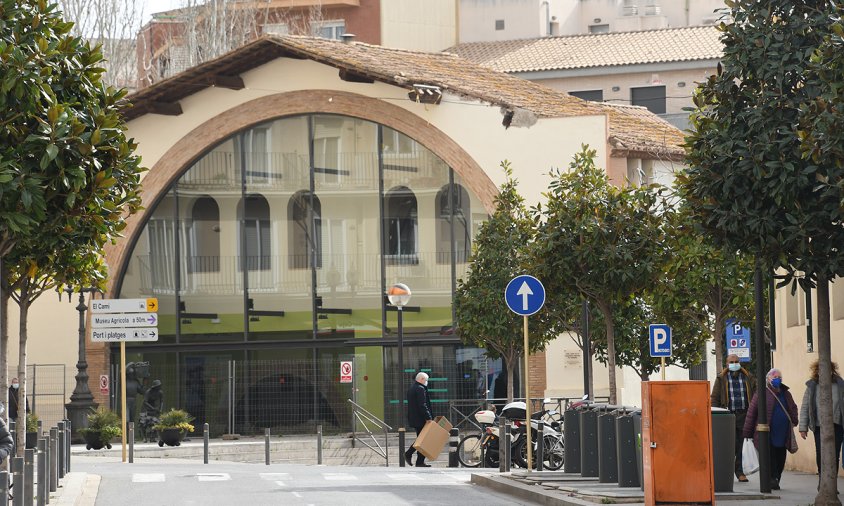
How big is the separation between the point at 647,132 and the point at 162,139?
12.8 m

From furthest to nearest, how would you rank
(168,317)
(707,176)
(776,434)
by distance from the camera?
1. (168,317)
2. (776,434)
3. (707,176)

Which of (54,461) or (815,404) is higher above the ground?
(815,404)

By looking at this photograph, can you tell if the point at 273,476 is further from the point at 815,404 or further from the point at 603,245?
the point at 815,404

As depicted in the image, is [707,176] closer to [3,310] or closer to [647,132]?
[3,310]

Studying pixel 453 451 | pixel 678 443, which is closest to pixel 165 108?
pixel 453 451

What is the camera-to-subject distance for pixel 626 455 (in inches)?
→ 699

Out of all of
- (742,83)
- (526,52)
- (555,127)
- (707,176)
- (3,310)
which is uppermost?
(526,52)

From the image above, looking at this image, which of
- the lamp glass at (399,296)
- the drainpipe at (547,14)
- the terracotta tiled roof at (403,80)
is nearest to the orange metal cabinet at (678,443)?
the lamp glass at (399,296)

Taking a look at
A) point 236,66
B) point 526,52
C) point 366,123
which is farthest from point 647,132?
point 526,52

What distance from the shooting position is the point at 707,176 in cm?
1541

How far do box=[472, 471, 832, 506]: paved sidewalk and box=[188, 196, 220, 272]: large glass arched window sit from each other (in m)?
19.7

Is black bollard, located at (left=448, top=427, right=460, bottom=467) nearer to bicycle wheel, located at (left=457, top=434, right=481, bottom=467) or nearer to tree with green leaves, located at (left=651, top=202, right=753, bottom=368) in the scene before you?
bicycle wheel, located at (left=457, top=434, right=481, bottom=467)

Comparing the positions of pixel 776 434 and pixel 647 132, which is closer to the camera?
pixel 776 434

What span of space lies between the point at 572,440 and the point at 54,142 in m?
8.50
